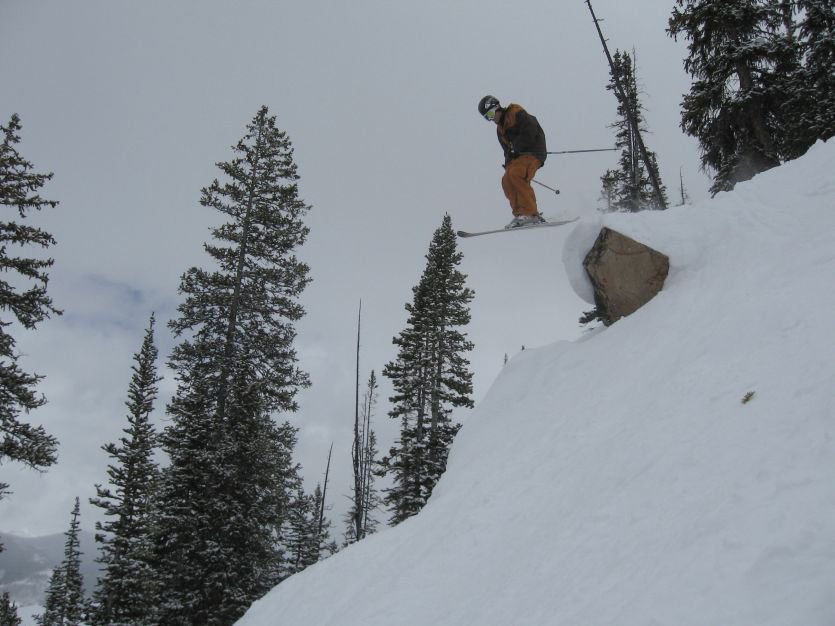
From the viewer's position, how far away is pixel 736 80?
15.0m

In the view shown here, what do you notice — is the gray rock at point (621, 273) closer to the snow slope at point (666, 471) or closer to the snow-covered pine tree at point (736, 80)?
the snow slope at point (666, 471)

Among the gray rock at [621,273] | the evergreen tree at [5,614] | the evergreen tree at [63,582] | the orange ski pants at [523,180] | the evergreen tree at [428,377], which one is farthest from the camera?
the evergreen tree at [63,582]

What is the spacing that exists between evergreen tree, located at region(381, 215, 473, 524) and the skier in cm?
1220

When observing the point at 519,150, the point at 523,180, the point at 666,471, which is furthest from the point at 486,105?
the point at 666,471

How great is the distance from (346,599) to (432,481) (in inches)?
546

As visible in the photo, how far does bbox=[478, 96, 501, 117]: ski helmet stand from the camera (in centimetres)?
1016

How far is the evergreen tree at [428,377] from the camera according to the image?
20031 millimetres

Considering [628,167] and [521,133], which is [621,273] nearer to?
[521,133]

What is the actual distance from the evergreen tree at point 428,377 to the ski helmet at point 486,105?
1285cm

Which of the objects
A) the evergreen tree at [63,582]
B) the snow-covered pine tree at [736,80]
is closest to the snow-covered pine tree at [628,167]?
the snow-covered pine tree at [736,80]

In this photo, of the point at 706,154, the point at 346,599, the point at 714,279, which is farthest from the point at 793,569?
the point at 706,154

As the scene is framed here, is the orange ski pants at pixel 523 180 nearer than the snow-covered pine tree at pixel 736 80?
Yes

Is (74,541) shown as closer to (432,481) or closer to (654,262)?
(432,481)

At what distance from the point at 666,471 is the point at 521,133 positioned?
7832 mm
